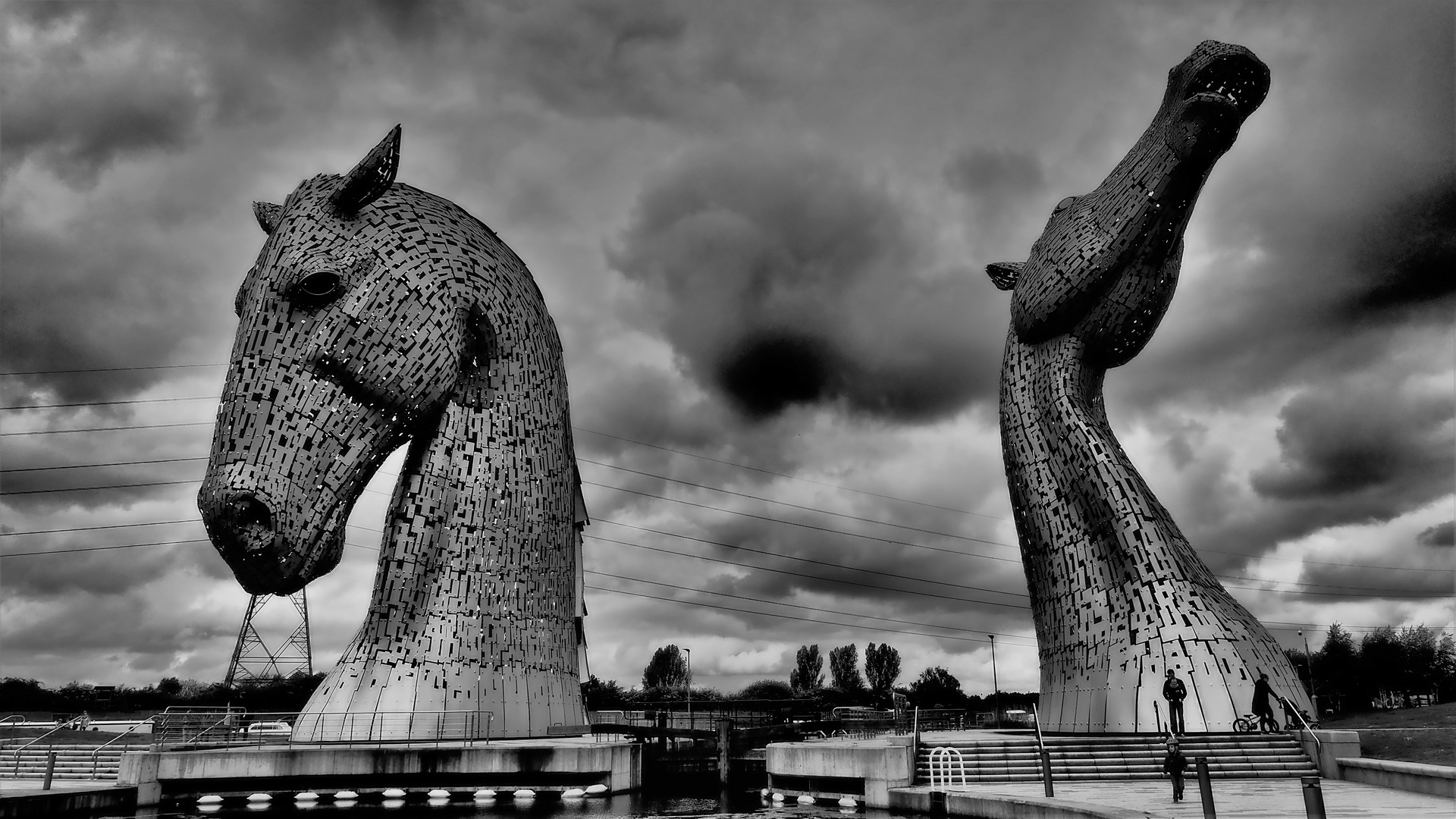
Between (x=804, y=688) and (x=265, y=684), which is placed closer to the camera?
(x=265, y=684)

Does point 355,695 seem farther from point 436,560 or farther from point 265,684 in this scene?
point 265,684

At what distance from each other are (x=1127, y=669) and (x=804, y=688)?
272 feet

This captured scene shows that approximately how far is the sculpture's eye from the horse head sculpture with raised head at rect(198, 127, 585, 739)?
0.11ft

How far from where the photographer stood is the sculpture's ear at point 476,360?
63.5 feet

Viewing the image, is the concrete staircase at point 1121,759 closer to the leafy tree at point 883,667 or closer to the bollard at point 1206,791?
the bollard at point 1206,791

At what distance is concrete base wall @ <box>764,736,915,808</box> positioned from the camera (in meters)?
13.5

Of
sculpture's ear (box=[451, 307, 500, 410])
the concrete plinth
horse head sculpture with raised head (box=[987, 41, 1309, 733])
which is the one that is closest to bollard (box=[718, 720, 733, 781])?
the concrete plinth

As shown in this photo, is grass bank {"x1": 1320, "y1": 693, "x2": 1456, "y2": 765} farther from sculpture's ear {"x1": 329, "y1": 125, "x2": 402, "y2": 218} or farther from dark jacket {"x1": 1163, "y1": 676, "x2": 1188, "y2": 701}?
sculpture's ear {"x1": 329, "y1": 125, "x2": 402, "y2": 218}

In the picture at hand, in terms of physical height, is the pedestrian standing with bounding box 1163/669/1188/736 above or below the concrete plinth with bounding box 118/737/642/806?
above

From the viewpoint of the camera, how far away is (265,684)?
57344mm

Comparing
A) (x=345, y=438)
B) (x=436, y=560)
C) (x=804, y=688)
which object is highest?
(x=345, y=438)

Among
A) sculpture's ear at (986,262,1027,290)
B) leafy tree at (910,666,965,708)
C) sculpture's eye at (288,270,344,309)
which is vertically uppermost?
sculpture's ear at (986,262,1027,290)

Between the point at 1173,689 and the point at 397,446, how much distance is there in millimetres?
15196

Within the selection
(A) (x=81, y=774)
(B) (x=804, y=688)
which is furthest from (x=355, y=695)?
(B) (x=804, y=688)
